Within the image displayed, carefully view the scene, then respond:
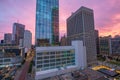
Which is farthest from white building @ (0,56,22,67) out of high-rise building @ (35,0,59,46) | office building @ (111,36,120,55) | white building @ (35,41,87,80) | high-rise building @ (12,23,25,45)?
high-rise building @ (12,23,25,45)

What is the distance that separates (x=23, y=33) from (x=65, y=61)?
139 metres

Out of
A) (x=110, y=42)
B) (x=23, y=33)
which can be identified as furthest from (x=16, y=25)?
(x=110, y=42)

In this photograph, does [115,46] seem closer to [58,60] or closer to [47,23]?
[58,60]

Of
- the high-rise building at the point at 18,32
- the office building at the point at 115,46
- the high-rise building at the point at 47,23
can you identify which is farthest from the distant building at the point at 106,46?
the high-rise building at the point at 18,32

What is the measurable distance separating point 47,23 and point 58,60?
19.5 metres

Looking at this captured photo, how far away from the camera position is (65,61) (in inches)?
1491

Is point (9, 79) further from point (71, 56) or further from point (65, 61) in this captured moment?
point (71, 56)

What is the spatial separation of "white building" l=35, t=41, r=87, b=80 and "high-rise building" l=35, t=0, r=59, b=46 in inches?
398

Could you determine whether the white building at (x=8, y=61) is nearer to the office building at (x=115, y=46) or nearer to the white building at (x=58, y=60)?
the white building at (x=58, y=60)

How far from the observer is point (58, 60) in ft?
117

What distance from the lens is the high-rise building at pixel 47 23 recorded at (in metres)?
41.2

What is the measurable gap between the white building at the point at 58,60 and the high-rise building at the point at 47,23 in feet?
33.2

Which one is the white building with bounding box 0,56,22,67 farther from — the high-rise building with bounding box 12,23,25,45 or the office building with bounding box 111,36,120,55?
the high-rise building with bounding box 12,23,25,45

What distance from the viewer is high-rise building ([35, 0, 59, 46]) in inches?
1620
